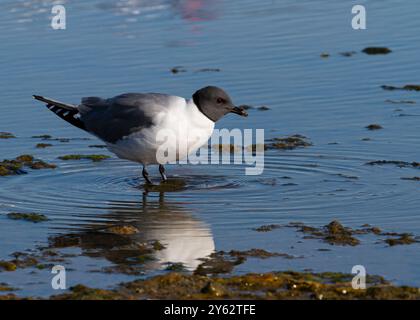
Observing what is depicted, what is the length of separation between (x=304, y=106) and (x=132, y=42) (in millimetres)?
3878

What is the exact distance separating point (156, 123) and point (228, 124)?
2.09 m

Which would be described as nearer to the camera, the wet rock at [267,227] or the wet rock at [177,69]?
the wet rock at [267,227]

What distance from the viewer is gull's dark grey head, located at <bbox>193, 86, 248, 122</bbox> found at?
10.4 metres

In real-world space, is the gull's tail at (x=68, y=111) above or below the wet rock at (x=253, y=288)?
above

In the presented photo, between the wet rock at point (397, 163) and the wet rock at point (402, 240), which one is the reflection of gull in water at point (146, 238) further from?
the wet rock at point (397, 163)

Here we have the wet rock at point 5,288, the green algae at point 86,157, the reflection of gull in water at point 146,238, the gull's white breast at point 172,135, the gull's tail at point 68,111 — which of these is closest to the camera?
the wet rock at point 5,288

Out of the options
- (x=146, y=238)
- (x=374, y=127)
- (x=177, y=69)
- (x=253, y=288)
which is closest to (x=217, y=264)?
(x=253, y=288)

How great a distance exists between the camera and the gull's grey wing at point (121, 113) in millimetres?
10188

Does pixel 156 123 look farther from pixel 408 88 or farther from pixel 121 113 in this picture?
pixel 408 88

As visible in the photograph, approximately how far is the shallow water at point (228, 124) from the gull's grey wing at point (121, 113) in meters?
0.44

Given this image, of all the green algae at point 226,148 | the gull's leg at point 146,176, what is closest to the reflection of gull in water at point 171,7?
the green algae at point 226,148

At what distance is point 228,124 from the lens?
12.1m

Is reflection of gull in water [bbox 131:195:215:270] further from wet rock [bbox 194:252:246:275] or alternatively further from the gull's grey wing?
the gull's grey wing
